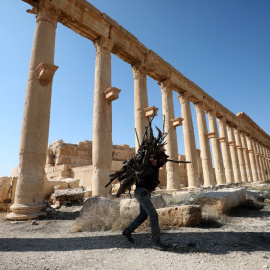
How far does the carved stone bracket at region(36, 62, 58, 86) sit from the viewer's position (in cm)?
814

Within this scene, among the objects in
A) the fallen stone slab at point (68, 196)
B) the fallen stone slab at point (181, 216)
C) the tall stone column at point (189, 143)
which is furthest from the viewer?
the tall stone column at point (189, 143)

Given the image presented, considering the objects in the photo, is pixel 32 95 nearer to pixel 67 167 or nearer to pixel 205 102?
pixel 67 167

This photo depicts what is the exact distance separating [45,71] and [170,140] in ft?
30.1

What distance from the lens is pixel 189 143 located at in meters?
16.7

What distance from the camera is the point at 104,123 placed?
1071cm

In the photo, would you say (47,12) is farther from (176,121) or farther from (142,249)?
(142,249)

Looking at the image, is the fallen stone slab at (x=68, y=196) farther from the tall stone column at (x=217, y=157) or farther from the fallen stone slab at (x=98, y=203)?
the tall stone column at (x=217, y=157)

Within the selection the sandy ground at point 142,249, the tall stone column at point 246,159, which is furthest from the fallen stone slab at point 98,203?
the tall stone column at point 246,159

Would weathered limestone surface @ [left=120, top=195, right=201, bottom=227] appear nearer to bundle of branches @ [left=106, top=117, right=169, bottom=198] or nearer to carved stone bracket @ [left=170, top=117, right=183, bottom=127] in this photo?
bundle of branches @ [left=106, top=117, right=169, bottom=198]

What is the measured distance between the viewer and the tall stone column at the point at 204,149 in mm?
18159

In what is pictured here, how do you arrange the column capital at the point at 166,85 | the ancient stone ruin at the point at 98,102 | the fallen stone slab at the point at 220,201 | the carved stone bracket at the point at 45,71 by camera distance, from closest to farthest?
1. the fallen stone slab at the point at 220,201
2. the ancient stone ruin at the point at 98,102
3. the carved stone bracket at the point at 45,71
4. the column capital at the point at 166,85

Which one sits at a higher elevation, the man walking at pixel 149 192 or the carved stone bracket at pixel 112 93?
the carved stone bracket at pixel 112 93

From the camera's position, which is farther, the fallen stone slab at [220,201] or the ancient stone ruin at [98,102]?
the ancient stone ruin at [98,102]

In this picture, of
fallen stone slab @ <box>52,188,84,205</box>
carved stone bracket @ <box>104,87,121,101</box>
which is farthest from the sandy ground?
carved stone bracket @ <box>104,87,121,101</box>
